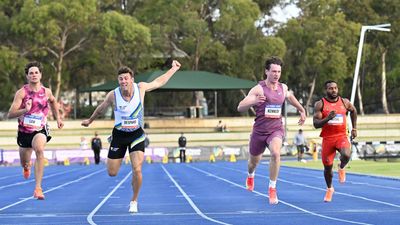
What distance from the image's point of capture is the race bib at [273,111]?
1141 cm

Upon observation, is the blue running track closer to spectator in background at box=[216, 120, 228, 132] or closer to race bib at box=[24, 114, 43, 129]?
race bib at box=[24, 114, 43, 129]

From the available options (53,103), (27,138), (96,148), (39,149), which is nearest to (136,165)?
(39,149)

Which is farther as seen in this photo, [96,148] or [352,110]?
[96,148]

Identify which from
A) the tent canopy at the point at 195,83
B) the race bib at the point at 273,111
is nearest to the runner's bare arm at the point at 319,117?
the race bib at the point at 273,111

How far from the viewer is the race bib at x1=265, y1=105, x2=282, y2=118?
11414mm

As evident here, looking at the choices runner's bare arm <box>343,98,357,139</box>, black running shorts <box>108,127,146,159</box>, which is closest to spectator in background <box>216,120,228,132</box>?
runner's bare arm <box>343,98,357,139</box>

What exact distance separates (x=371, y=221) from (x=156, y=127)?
143 feet

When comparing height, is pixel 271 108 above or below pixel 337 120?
above

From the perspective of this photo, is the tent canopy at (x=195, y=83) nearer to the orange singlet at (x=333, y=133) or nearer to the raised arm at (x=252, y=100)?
the orange singlet at (x=333, y=133)

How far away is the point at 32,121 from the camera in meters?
11.7

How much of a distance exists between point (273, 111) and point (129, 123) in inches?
87.0

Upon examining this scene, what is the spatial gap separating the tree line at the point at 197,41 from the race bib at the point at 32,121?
132ft

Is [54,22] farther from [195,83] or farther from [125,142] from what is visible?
[125,142]

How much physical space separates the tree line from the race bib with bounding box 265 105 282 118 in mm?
41344
